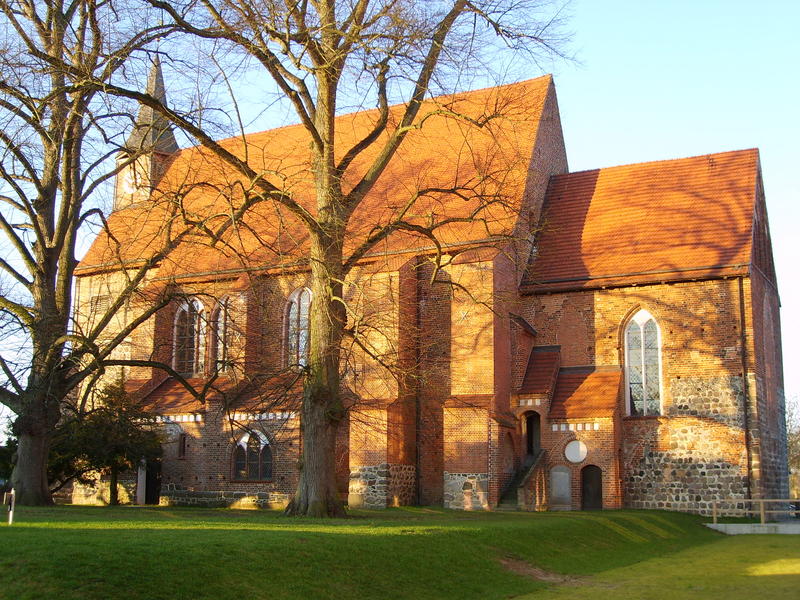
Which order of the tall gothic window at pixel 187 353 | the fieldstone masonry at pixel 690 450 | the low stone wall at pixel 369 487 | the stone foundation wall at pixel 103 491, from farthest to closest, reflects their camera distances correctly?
1. the tall gothic window at pixel 187 353
2. the stone foundation wall at pixel 103 491
3. the fieldstone masonry at pixel 690 450
4. the low stone wall at pixel 369 487

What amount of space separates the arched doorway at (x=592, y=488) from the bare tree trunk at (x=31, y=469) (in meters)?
14.0

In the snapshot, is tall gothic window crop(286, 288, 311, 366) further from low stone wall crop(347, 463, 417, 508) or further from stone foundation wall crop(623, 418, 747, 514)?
stone foundation wall crop(623, 418, 747, 514)

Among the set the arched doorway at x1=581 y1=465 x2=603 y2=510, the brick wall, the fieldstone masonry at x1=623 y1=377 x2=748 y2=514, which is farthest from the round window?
the fieldstone masonry at x1=623 y1=377 x2=748 y2=514

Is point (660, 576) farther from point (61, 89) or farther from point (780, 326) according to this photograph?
point (780, 326)

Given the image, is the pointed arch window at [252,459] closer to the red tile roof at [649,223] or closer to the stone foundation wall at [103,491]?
the stone foundation wall at [103,491]

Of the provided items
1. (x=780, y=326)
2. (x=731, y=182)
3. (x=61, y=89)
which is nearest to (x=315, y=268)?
(x=61, y=89)

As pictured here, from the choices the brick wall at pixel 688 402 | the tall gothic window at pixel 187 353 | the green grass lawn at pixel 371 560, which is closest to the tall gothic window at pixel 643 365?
the brick wall at pixel 688 402

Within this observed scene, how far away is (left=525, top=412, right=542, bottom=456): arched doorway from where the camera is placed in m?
25.8

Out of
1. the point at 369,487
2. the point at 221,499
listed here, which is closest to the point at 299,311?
the point at 221,499

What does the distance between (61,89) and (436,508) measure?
13.5m

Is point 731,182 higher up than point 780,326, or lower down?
higher up

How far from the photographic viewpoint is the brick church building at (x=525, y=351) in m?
23.6

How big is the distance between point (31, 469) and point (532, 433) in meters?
13.6

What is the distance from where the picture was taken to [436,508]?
2323 centimetres
